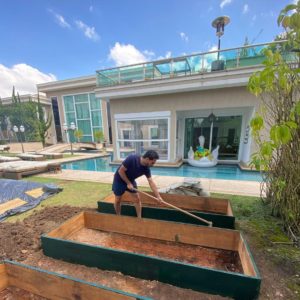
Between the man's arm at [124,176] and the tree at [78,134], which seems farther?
the tree at [78,134]

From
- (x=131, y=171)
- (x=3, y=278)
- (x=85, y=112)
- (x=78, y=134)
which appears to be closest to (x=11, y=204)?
(x=3, y=278)

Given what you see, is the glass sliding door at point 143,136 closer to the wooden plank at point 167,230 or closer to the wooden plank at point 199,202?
the wooden plank at point 199,202

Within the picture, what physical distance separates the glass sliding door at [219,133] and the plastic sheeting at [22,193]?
705 centimetres

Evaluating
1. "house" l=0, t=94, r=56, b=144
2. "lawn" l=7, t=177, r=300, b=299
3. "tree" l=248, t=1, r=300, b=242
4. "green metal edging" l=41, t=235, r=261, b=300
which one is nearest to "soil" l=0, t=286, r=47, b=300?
"green metal edging" l=41, t=235, r=261, b=300

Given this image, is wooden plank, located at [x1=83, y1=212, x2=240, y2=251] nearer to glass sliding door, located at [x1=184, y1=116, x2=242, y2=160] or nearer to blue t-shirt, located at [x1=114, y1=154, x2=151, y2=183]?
blue t-shirt, located at [x1=114, y1=154, x2=151, y2=183]

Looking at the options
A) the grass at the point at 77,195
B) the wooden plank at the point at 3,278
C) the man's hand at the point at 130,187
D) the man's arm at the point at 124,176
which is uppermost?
the man's arm at the point at 124,176

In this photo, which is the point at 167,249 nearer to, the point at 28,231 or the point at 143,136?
the point at 28,231

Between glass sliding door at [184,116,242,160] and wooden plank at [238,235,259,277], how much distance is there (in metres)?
7.17

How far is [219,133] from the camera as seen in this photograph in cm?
843

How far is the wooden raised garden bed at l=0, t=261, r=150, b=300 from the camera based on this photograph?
139 cm

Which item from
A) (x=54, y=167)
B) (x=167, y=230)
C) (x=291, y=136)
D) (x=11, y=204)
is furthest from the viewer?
(x=54, y=167)

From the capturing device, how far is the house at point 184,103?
245 inches

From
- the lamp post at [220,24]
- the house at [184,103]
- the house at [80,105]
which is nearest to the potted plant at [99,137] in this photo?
the house at [80,105]

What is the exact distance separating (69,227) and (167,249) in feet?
5.30
